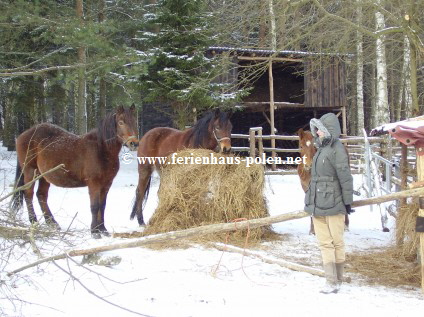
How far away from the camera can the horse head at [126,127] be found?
7102 millimetres

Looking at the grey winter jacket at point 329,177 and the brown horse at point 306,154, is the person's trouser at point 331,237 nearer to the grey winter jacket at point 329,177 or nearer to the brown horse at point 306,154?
the grey winter jacket at point 329,177

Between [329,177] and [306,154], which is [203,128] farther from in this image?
[329,177]

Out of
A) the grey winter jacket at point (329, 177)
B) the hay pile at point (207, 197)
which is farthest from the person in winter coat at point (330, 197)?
the hay pile at point (207, 197)

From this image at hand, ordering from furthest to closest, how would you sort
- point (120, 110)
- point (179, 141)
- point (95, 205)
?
point (179, 141) → point (120, 110) → point (95, 205)

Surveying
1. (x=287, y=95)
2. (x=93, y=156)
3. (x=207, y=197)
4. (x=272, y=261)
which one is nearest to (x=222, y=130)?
(x=207, y=197)

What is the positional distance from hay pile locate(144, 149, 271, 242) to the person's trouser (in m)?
2.21

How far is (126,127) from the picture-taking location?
281 inches

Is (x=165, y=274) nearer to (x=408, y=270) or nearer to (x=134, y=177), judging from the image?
(x=408, y=270)

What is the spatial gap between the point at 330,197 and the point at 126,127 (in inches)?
141

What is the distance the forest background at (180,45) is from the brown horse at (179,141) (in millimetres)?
1001

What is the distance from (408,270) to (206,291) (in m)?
2.40

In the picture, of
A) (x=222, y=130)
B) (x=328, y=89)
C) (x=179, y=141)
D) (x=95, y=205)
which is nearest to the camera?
(x=95, y=205)

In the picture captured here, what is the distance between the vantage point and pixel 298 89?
80.9 ft

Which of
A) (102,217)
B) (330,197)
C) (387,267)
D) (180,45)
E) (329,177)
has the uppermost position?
(180,45)
